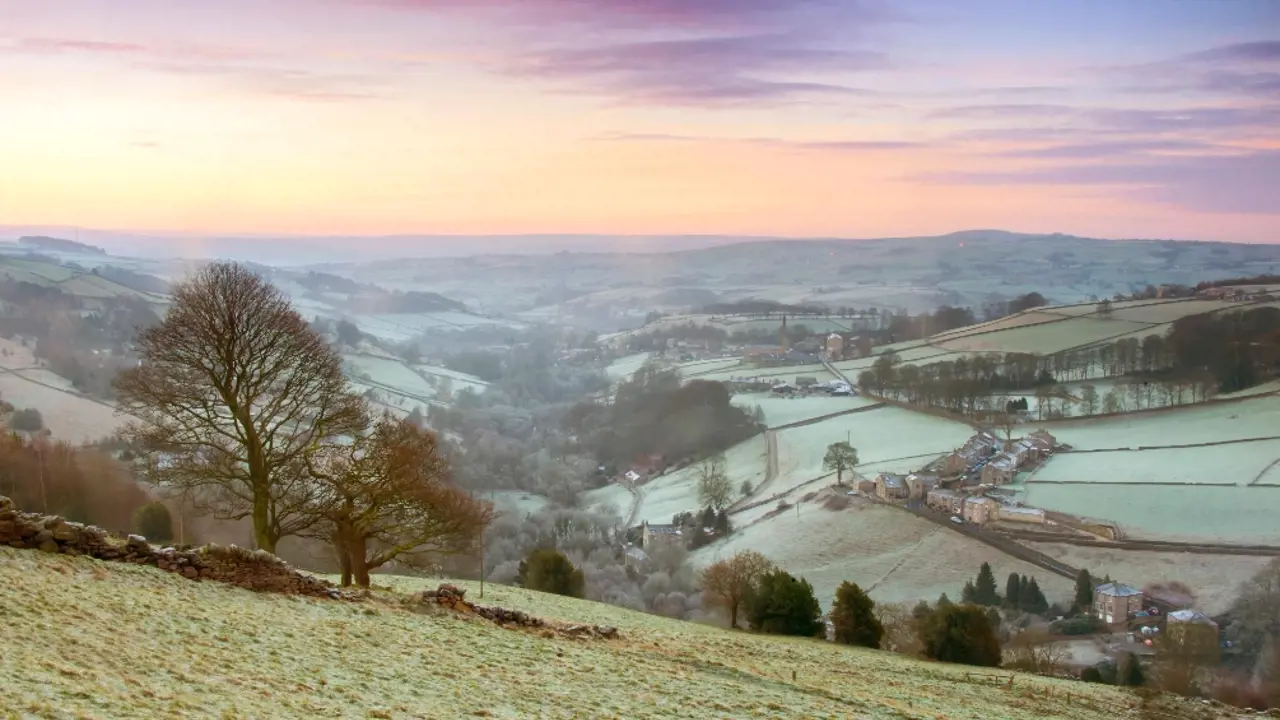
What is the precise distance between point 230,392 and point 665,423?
57.7 metres

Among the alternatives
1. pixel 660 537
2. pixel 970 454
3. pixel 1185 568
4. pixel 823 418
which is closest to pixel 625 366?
pixel 823 418

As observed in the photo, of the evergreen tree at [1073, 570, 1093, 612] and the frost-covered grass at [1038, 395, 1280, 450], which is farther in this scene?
the frost-covered grass at [1038, 395, 1280, 450]

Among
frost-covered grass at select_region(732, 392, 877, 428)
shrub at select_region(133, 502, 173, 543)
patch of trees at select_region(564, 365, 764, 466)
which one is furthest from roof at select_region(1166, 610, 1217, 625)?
shrub at select_region(133, 502, 173, 543)

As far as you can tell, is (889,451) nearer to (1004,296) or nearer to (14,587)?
(14,587)

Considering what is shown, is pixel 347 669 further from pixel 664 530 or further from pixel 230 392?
pixel 664 530

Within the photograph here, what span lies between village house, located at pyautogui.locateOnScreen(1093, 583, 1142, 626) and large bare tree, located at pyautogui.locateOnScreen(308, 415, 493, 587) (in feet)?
93.5

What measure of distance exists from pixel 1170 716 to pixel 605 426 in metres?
64.8

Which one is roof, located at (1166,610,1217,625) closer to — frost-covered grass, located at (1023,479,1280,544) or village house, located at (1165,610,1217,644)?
village house, located at (1165,610,1217,644)

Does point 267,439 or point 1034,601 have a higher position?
point 267,439

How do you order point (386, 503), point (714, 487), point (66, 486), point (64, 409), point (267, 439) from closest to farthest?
1. point (386, 503)
2. point (267, 439)
3. point (66, 486)
4. point (64, 409)
5. point (714, 487)

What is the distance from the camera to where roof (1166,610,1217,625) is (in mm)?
36031

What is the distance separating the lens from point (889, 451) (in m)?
62.8

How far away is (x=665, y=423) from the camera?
78062mm

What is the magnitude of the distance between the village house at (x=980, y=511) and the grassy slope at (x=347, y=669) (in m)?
29.8
